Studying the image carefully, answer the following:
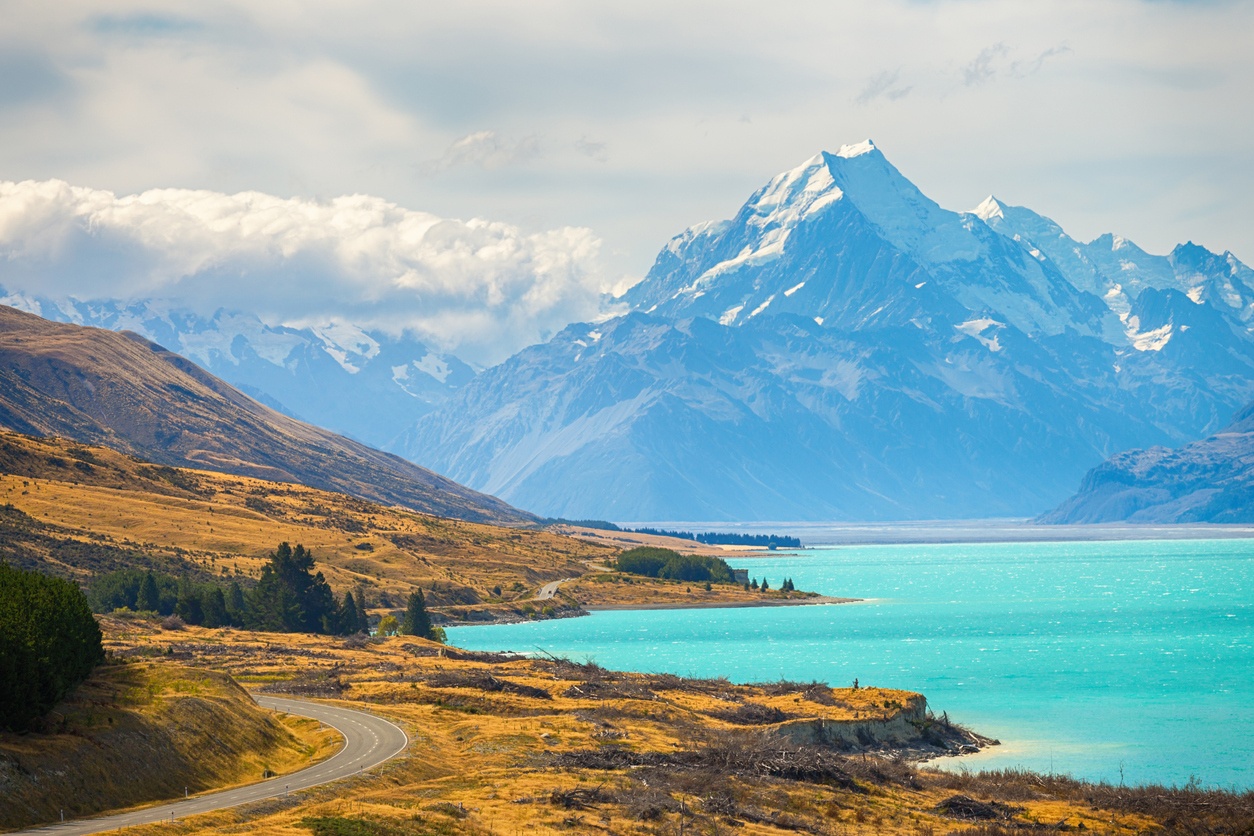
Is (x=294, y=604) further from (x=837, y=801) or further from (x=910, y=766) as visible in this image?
(x=837, y=801)

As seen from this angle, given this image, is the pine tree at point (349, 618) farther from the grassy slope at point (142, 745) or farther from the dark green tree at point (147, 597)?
the grassy slope at point (142, 745)

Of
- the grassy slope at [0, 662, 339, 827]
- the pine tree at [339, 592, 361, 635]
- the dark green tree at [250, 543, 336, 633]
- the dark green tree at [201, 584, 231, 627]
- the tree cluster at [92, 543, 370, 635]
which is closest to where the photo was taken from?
the grassy slope at [0, 662, 339, 827]

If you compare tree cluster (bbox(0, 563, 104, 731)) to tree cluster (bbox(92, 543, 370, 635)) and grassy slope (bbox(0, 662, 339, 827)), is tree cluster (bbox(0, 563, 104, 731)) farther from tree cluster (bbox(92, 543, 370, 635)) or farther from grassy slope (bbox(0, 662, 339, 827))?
tree cluster (bbox(92, 543, 370, 635))

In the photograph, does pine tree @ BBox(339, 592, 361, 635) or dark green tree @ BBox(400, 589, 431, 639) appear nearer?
dark green tree @ BBox(400, 589, 431, 639)

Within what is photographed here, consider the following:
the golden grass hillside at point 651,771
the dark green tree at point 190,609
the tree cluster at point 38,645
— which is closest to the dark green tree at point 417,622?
the dark green tree at point 190,609

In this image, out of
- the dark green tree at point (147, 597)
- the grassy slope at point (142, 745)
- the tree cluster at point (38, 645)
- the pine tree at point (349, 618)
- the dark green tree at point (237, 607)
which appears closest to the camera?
the grassy slope at point (142, 745)

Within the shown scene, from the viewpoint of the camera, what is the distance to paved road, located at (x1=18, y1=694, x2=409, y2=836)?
49991 mm

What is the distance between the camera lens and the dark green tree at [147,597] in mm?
156250

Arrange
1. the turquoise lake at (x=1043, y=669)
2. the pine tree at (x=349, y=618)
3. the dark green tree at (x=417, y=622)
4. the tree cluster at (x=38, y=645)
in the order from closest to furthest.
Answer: the tree cluster at (x=38, y=645) < the turquoise lake at (x=1043, y=669) < the dark green tree at (x=417, y=622) < the pine tree at (x=349, y=618)

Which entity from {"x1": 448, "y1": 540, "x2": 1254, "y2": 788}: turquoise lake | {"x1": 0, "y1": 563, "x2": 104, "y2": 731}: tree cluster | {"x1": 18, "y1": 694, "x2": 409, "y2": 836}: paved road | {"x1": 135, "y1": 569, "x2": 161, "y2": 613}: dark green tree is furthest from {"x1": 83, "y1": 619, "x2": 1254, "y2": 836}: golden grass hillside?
{"x1": 135, "y1": 569, "x2": 161, "y2": 613}: dark green tree

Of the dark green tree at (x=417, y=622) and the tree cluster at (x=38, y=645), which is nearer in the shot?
the tree cluster at (x=38, y=645)

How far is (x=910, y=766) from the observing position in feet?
268

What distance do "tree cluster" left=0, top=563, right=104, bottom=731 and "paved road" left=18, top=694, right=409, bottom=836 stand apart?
19.4 ft

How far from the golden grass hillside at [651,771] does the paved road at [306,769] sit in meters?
1.54
